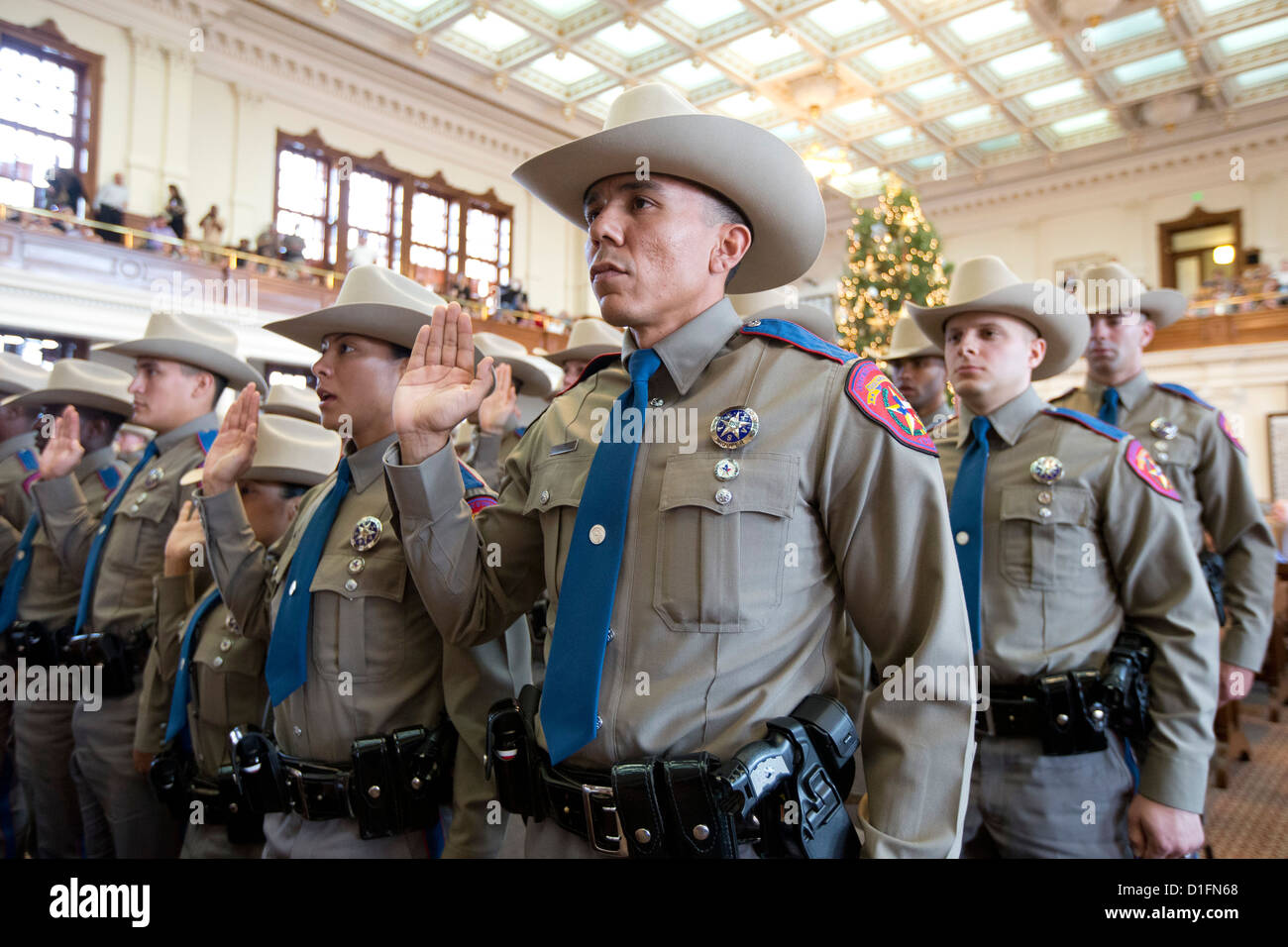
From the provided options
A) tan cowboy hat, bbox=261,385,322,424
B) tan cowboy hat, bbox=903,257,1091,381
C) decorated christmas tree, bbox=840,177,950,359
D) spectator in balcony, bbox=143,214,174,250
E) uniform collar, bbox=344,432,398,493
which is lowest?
uniform collar, bbox=344,432,398,493

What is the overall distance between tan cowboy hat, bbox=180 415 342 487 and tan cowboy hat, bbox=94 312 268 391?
0.45m

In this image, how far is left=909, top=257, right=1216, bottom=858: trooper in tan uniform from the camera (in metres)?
1.66

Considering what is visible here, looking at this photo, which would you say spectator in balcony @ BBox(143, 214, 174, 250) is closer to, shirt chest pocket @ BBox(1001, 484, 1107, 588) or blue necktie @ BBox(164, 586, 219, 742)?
blue necktie @ BBox(164, 586, 219, 742)

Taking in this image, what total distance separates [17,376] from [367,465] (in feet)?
11.2

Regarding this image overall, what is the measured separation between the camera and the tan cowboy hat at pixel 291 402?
9.62ft

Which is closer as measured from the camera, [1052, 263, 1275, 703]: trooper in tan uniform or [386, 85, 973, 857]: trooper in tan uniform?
[386, 85, 973, 857]: trooper in tan uniform

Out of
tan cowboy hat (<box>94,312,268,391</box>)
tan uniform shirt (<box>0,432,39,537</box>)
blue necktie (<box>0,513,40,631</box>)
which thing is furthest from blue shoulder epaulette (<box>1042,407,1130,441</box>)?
tan uniform shirt (<box>0,432,39,537</box>)

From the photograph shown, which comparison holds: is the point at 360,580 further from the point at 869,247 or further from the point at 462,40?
the point at 462,40

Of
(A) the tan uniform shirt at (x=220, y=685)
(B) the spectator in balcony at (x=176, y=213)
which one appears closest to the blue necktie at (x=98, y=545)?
(A) the tan uniform shirt at (x=220, y=685)

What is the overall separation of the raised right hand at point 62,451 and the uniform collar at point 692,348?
2319 mm

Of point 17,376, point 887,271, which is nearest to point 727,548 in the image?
point 17,376

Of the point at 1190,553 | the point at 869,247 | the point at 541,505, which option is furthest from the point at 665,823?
the point at 869,247

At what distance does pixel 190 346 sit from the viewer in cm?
265
